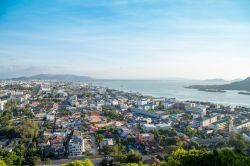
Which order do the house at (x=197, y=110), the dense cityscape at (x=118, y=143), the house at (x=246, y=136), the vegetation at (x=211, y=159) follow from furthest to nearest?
1. the house at (x=197, y=110)
2. the house at (x=246, y=136)
3. the dense cityscape at (x=118, y=143)
4. the vegetation at (x=211, y=159)

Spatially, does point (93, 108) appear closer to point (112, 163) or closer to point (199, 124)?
point (199, 124)

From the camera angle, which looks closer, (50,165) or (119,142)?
(50,165)

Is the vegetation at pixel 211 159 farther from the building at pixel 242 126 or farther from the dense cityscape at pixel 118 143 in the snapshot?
the building at pixel 242 126

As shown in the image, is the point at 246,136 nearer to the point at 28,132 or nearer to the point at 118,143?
the point at 118,143

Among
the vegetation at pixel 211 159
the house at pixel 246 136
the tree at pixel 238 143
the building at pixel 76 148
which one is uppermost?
the vegetation at pixel 211 159

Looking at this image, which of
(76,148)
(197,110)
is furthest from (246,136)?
(197,110)

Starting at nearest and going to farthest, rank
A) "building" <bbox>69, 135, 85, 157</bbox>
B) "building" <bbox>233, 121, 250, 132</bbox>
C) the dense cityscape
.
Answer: the dense cityscape, "building" <bbox>69, 135, 85, 157</bbox>, "building" <bbox>233, 121, 250, 132</bbox>

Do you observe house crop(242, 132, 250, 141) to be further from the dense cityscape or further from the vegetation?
the vegetation

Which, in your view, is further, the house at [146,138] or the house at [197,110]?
the house at [197,110]

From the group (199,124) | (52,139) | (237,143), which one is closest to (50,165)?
(52,139)

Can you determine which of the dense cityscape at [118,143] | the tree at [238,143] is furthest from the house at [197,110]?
the tree at [238,143]

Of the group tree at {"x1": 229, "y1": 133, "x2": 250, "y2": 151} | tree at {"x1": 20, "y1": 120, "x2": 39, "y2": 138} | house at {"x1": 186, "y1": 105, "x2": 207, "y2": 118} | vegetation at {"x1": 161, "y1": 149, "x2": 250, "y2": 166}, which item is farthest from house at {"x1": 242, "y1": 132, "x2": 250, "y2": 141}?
tree at {"x1": 20, "y1": 120, "x2": 39, "y2": 138}
